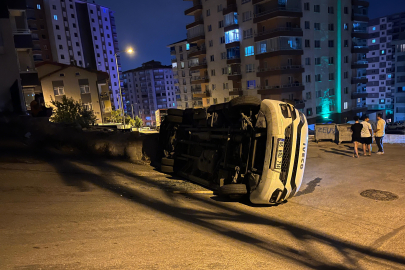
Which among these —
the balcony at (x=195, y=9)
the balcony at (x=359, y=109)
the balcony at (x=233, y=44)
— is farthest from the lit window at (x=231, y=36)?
the balcony at (x=359, y=109)

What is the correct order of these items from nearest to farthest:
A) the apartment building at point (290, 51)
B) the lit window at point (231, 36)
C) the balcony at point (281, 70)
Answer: the balcony at point (281, 70) → the apartment building at point (290, 51) → the lit window at point (231, 36)

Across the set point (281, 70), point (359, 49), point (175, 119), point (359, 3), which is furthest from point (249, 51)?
point (175, 119)

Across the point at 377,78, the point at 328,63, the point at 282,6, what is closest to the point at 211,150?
the point at 282,6

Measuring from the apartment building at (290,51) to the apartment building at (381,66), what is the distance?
41.4 m

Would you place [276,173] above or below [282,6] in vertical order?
below

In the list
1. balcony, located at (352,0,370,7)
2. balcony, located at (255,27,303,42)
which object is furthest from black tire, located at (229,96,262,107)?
balcony, located at (352,0,370,7)

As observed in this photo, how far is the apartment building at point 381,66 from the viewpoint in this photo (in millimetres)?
81375

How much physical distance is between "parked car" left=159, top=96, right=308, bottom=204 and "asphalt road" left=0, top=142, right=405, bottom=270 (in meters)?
0.46

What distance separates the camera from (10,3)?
18.4 meters

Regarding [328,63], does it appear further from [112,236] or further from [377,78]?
[377,78]

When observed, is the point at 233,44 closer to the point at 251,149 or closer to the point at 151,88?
the point at 251,149

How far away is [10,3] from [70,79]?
26941 mm

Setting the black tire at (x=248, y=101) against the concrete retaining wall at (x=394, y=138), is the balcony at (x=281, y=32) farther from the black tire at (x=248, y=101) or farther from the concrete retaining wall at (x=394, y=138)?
the black tire at (x=248, y=101)

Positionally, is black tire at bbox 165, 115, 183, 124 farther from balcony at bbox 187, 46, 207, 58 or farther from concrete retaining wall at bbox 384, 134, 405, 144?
balcony at bbox 187, 46, 207, 58
